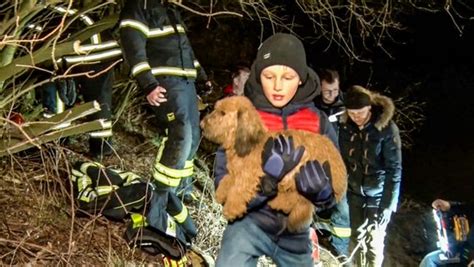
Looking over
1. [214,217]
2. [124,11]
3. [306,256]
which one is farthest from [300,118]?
[214,217]

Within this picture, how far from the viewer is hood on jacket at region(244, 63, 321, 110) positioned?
3.59m

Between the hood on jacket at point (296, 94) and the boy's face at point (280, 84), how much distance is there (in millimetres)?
31

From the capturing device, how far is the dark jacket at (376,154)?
557 centimetres

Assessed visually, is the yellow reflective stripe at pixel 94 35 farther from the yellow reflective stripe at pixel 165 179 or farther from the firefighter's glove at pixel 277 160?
the firefighter's glove at pixel 277 160

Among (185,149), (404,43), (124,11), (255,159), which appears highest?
(124,11)

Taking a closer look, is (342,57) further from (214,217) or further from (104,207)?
(104,207)

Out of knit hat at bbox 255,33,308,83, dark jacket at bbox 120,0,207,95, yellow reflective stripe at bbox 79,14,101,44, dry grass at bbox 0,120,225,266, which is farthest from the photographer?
yellow reflective stripe at bbox 79,14,101,44

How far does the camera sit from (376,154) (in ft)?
18.5

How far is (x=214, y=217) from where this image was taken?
18.7 ft

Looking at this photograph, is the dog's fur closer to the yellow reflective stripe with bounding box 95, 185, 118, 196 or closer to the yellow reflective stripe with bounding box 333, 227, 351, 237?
the yellow reflective stripe with bounding box 95, 185, 118, 196

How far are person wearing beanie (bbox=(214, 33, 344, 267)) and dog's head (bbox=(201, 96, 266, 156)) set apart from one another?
8 cm

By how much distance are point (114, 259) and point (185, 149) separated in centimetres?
95

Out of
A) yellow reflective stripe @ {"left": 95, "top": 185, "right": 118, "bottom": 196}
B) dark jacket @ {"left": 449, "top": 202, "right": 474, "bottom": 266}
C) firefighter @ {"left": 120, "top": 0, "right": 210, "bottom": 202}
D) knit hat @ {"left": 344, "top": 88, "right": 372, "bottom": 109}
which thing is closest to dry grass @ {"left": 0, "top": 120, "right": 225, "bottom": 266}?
yellow reflective stripe @ {"left": 95, "top": 185, "right": 118, "bottom": 196}

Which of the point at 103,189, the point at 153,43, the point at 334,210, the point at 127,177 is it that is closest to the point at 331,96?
the point at 334,210
